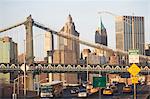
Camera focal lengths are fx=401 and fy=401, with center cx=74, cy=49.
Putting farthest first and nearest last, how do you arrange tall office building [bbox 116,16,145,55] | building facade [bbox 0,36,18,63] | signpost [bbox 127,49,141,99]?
building facade [bbox 0,36,18,63]
tall office building [bbox 116,16,145,55]
signpost [bbox 127,49,141,99]

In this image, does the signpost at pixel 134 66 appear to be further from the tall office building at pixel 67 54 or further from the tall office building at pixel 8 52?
the tall office building at pixel 67 54

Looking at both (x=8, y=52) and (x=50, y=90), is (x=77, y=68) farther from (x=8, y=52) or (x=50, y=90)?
(x=50, y=90)

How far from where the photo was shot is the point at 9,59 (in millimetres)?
94500

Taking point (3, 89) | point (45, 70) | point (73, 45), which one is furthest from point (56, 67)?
point (3, 89)

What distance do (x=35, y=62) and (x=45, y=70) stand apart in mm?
3280

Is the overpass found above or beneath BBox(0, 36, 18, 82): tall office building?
beneath

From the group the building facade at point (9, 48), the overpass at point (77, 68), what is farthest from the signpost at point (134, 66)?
the overpass at point (77, 68)

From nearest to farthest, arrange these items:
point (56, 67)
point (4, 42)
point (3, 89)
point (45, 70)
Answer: point (3, 89) < point (4, 42) < point (45, 70) < point (56, 67)

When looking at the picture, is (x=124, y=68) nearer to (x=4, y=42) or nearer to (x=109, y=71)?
(x=109, y=71)

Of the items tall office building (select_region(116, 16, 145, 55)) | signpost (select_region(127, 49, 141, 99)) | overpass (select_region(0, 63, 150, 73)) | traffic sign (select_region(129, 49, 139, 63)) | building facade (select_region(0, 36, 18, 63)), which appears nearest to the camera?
signpost (select_region(127, 49, 141, 99))

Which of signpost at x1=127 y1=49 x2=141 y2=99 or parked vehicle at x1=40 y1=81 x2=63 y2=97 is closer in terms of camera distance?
signpost at x1=127 y1=49 x2=141 y2=99

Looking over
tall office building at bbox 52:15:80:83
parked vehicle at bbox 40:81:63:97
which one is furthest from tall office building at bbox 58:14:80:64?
parked vehicle at bbox 40:81:63:97

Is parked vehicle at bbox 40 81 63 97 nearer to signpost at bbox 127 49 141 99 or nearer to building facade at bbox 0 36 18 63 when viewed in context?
building facade at bbox 0 36 18 63

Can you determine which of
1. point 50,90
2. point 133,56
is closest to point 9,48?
point 50,90
